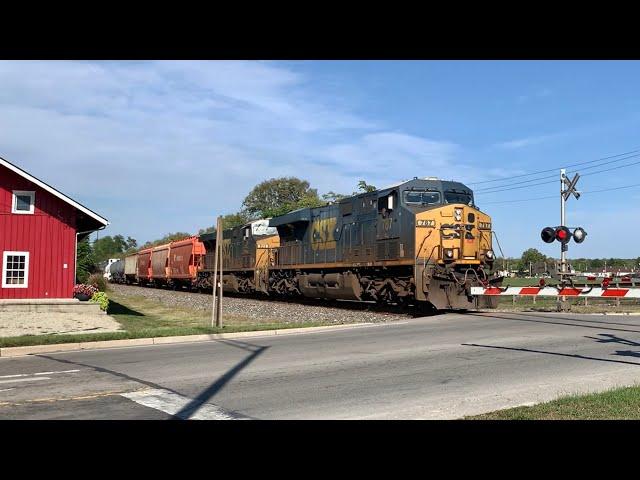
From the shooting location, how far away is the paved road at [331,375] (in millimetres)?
7637

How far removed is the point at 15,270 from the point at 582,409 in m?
21.7

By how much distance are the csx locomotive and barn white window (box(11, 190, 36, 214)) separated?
10.9 metres

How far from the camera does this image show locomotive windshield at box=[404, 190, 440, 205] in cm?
2098

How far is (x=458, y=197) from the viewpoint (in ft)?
70.8

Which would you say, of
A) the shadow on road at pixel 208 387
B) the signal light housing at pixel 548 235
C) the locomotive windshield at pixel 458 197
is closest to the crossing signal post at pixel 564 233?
the signal light housing at pixel 548 235

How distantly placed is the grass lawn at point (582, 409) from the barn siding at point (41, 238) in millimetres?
20822

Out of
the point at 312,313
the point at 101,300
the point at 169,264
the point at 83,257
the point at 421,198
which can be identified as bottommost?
the point at 312,313

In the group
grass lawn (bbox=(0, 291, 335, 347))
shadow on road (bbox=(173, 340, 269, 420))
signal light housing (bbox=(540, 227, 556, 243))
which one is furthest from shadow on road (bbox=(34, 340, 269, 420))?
signal light housing (bbox=(540, 227, 556, 243))

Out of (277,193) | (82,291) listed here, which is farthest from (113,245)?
(82,291)

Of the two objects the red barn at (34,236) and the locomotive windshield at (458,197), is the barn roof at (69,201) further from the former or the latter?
the locomotive windshield at (458,197)

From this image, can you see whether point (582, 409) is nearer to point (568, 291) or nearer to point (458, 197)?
point (568, 291)
